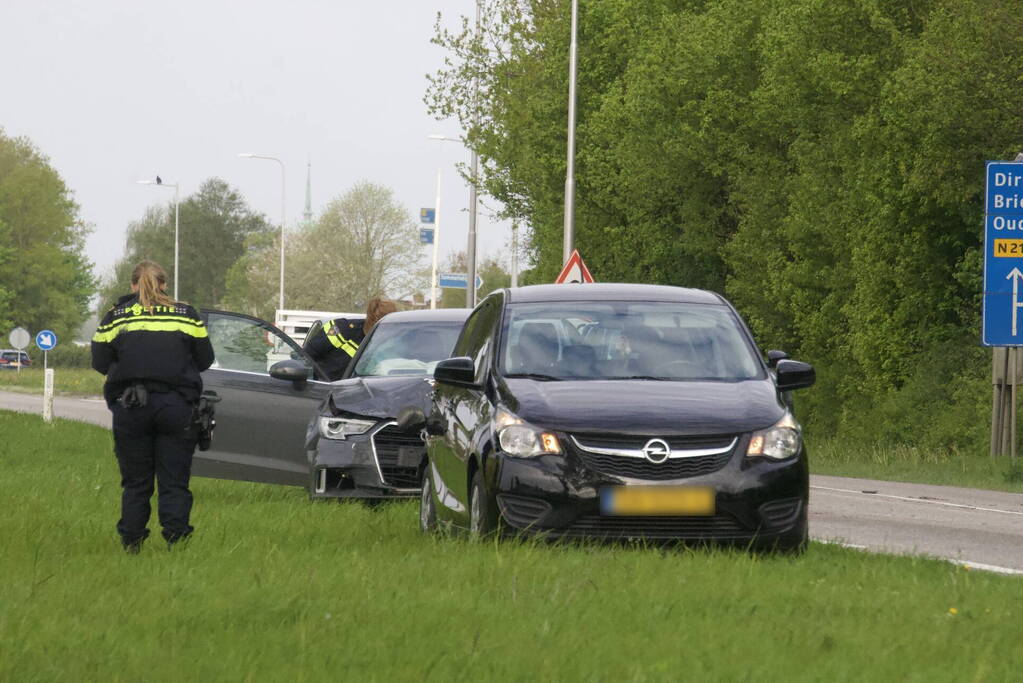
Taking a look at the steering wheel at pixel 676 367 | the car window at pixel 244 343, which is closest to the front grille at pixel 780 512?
the steering wheel at pixel 676 367

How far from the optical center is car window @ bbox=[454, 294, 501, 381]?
A: 10.4m

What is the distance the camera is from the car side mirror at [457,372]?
33.3 feet

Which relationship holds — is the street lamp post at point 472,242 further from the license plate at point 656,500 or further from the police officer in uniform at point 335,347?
the license plate at point 656,500

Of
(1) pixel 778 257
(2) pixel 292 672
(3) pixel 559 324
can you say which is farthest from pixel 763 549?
(1) pixel 778 257

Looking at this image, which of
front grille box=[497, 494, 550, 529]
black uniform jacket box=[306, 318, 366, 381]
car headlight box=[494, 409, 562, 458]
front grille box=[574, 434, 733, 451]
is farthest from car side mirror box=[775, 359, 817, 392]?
black uniform jacket box=[306, 318, 366, 381]

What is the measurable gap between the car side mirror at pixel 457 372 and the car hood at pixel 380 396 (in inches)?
119

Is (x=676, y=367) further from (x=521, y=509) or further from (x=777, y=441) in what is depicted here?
(x=521, y=509)

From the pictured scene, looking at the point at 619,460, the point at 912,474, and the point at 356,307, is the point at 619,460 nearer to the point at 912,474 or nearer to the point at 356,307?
the point at 912,474

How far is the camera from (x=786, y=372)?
10023 mm

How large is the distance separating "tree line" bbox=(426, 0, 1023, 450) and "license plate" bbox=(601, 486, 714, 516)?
64.1 ft

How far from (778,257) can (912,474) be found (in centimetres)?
1473

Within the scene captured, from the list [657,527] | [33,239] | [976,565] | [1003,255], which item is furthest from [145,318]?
[33,239]

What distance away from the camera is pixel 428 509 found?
445 inches

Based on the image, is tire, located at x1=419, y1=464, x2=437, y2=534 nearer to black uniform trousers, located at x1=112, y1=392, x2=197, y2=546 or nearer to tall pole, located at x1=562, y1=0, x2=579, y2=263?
black uniform trousers, located at x1=112, y1=392, x2=197, y2=546
